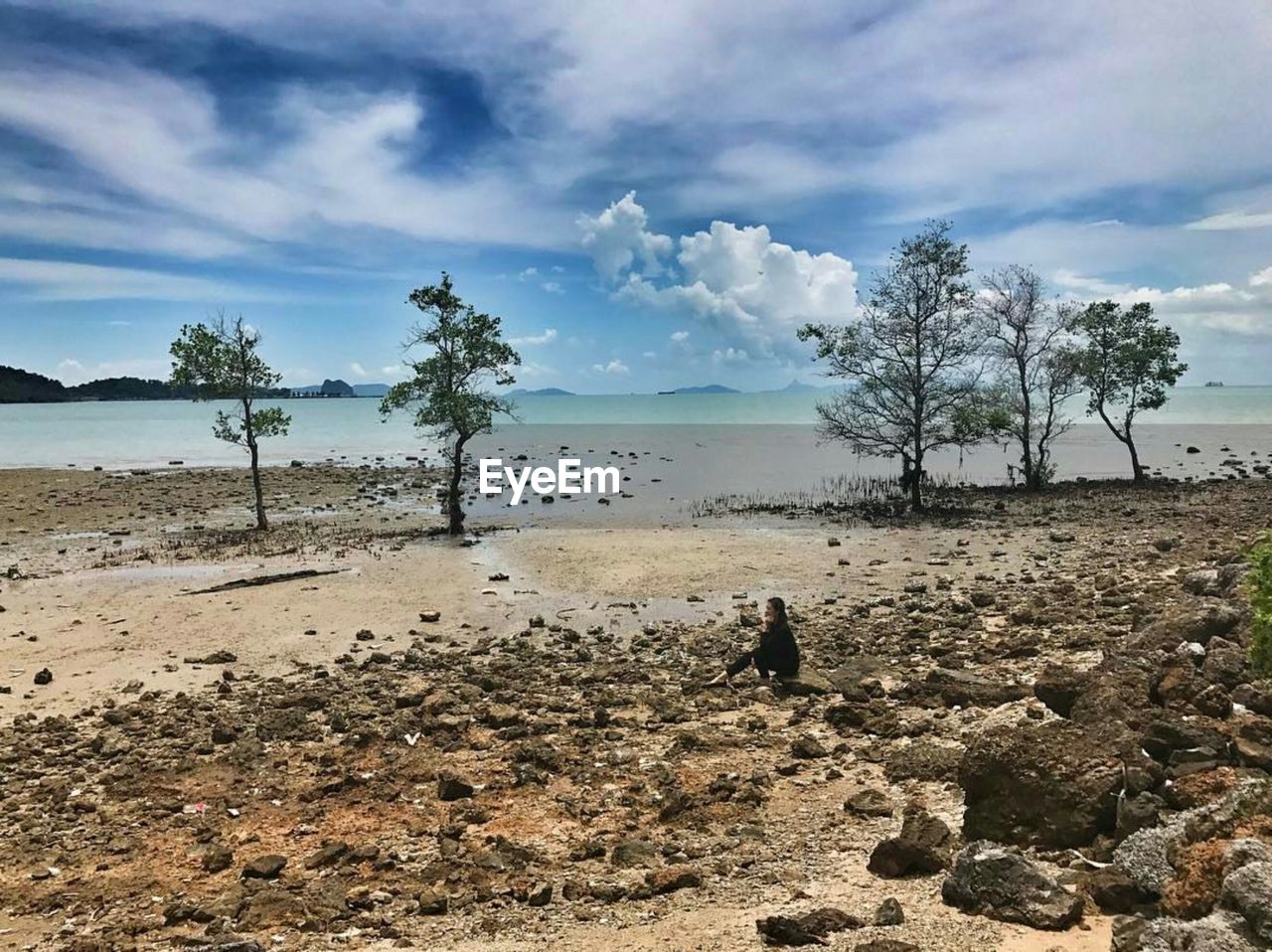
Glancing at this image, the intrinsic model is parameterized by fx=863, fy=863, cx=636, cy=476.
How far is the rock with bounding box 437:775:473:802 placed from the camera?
891cm

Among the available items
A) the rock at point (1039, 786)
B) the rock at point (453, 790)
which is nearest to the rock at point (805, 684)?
the rock at point (1039, 786)

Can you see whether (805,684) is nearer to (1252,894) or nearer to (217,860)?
(217,860)

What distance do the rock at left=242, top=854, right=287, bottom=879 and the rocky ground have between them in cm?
3

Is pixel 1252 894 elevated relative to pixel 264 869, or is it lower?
elevated

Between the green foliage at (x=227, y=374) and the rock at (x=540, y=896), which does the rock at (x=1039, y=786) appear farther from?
the green foliage at (x=227, y=374)

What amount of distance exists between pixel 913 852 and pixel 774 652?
5.62m

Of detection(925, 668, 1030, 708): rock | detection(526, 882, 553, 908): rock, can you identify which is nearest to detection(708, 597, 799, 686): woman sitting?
detection(925, 668, 1030, 708): rock

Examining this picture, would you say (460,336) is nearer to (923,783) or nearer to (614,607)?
(614,607)

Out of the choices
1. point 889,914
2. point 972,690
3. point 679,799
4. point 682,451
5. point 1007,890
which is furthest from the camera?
point 682,451

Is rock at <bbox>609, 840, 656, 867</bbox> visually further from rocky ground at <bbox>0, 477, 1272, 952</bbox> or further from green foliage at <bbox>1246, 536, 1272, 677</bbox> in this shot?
green foliage at <bbox>1246, 536, 1272, 677</bbox>

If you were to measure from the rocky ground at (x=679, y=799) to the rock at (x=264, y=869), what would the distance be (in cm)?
3

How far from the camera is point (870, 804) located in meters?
8.01

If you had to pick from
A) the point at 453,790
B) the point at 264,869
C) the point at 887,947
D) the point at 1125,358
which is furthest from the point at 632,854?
the point at 1125,358

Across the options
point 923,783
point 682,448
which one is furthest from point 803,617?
point 682,448
